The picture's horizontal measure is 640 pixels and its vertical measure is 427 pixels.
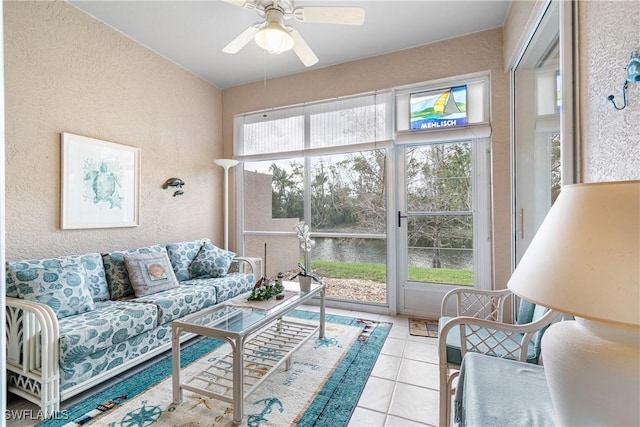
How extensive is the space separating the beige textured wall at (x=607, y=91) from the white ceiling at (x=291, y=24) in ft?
5.38

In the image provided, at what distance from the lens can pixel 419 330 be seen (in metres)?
2.90

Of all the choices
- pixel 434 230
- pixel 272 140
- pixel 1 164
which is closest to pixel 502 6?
pixel 434 230

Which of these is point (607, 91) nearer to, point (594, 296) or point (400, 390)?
point (594, 296)

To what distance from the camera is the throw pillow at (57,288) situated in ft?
6.28

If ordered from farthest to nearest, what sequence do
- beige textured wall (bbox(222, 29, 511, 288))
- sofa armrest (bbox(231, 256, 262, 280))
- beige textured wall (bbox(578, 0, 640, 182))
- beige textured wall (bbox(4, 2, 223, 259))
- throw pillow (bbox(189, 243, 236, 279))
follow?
1. sofa armrest (bbox(231, 256, 262, 280))
2. throw pillow (bbox(189, 243, 236, 279))
3. beige textured wall (bbox(222, 29, 511, 288))
4. beige textured wall (bbox(4, 2, 223, 259))
5. beige textured wall (bbox(578, 0, 640, 182))

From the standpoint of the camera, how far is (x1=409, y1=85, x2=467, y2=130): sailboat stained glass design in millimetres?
3080

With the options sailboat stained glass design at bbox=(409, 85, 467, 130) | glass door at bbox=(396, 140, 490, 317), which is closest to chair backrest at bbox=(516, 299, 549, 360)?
glass door at bbox=(396, 140, 490, 317)

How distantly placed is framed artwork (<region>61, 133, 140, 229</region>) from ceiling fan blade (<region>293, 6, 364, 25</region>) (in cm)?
221

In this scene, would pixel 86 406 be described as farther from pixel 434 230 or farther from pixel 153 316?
pixel 434 230

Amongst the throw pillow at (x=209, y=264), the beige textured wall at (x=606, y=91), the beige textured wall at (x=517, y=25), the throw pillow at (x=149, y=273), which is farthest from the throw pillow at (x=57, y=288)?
the beige textured wall at (x=517, y=25)

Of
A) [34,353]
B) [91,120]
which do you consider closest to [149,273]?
[34,353]

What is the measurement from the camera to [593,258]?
63 cm

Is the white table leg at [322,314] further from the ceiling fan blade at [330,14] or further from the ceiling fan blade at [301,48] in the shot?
the ceiling fan blade at [330,14]

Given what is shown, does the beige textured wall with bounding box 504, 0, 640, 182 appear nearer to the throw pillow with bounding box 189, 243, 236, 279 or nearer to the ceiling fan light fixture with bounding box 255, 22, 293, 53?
the ceiling fan light fixture with bounding box 255, 22, 293, 53
